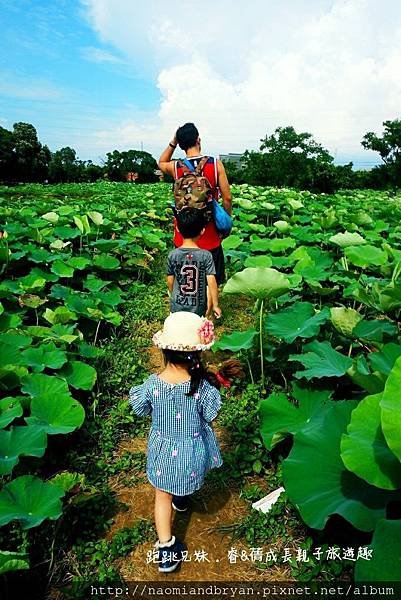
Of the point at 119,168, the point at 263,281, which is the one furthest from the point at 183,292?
the point at 119,168

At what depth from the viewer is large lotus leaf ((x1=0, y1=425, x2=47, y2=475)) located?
1.72 m

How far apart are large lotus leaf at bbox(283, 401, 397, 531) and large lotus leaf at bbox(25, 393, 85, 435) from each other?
3.26 ft

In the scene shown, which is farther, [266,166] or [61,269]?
[266,166]

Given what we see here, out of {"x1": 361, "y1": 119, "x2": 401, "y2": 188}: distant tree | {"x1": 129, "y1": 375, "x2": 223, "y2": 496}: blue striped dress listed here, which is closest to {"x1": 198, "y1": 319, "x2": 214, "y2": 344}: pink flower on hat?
{"x1": 129, "y1": 375, "x2": 223, "y2": 496}: blue striped dress

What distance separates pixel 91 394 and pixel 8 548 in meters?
1.15

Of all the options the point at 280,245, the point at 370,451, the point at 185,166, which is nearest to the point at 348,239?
the point at 280,245

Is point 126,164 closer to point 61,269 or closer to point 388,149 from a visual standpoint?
point 388,149

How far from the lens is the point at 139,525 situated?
184 cm

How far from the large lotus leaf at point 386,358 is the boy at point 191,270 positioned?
3.20ft

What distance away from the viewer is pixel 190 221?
236 centimetres

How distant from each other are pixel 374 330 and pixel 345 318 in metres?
0.22

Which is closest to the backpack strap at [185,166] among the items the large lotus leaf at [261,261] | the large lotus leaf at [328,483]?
the large lotus leaf at [261,261]

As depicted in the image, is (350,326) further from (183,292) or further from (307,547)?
(307,547)

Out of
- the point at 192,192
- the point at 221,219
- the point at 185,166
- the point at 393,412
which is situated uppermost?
the point at 185,166
